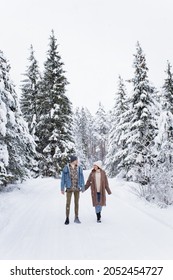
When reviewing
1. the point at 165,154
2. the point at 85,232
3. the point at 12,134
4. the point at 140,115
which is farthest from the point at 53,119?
the point at 85,232

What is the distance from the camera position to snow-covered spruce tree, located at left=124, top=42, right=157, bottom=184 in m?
22.3

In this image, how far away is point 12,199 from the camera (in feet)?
43.3

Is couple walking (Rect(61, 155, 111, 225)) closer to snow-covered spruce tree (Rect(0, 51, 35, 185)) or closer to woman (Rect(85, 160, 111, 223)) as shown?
woman (Rect(85, 160, 111, 223))

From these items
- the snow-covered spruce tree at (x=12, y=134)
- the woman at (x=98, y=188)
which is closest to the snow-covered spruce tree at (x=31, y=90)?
the snow-covered spruce tree at (x=12, y=134)

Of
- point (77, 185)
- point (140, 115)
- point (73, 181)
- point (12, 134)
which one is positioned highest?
point (140, 115)

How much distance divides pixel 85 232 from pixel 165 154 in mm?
8853

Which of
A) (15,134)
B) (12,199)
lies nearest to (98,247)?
(12,199)

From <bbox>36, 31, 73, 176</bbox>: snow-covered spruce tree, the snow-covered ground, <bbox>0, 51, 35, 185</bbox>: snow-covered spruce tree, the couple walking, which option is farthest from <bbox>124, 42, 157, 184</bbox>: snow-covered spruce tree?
the couple walking

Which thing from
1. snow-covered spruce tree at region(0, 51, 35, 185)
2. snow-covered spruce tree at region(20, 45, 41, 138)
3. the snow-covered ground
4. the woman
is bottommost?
the snow-covered ground

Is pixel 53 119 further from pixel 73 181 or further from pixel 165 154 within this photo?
pixel 73 181

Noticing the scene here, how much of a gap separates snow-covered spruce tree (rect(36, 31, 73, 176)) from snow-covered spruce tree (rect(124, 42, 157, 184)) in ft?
22.4

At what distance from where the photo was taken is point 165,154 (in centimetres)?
1606

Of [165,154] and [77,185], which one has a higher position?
[165,154]

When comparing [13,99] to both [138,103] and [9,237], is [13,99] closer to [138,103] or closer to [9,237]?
[9,237]
